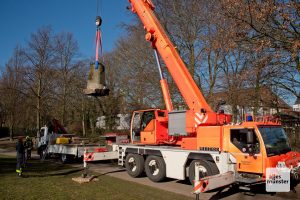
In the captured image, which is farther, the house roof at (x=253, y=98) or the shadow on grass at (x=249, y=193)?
the house roof at (x=253, y=98)

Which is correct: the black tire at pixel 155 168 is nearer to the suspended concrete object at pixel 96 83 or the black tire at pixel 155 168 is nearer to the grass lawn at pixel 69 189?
the grass lawn at pixel 69 189

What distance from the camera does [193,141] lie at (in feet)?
37.7

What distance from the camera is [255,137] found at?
995 centimetres

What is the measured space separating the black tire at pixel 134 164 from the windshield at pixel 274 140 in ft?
17.5

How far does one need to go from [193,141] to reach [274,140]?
2686 millimetres

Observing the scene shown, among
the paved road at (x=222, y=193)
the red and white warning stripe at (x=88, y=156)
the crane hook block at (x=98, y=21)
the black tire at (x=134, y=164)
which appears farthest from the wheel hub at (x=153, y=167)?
the crane hook block at (x=98, y=21)

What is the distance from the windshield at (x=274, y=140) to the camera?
32.3ft

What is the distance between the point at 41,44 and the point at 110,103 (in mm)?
9880

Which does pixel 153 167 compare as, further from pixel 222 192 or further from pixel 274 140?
pixel 274 140

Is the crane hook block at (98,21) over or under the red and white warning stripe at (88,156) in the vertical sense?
over

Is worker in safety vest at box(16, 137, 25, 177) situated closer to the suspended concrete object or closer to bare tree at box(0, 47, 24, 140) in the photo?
the suspended concrete object

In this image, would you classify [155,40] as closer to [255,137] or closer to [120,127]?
[255,137]

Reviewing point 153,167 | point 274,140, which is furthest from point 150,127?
point 274,140

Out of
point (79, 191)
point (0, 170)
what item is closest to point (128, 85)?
point (0, 170)
